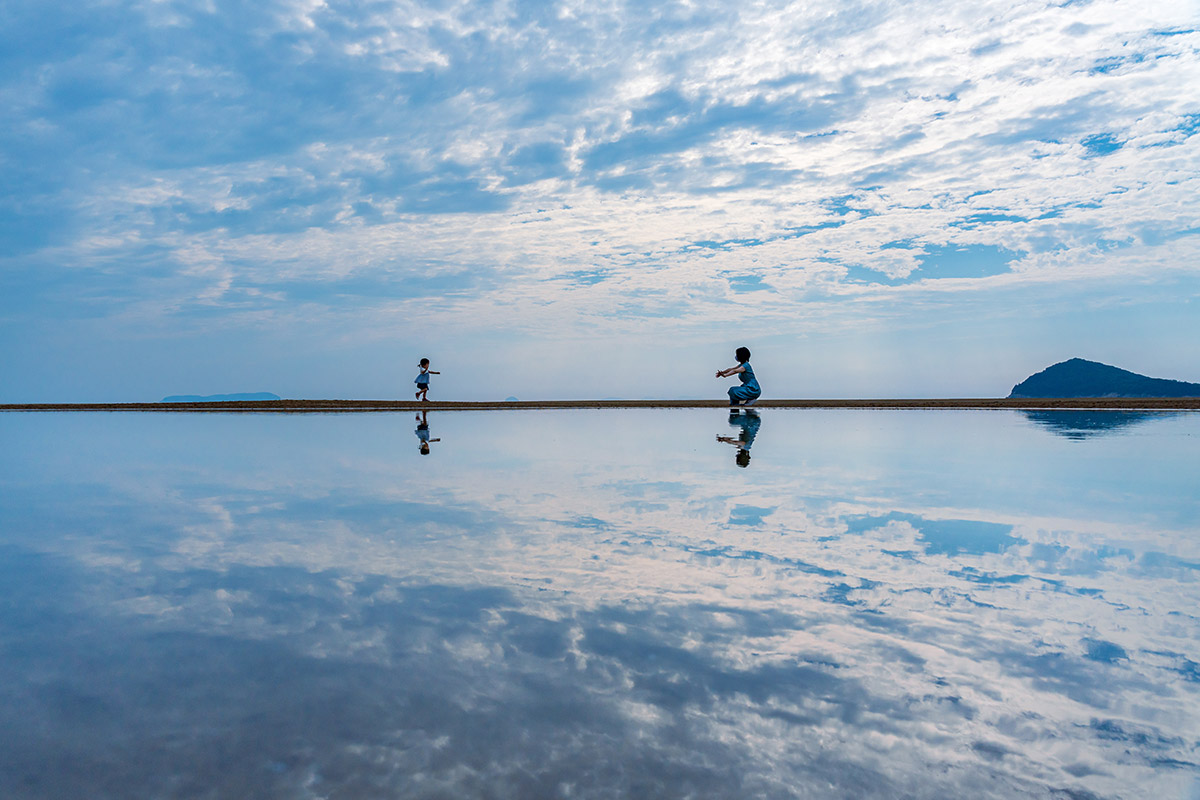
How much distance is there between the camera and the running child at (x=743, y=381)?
20.0m

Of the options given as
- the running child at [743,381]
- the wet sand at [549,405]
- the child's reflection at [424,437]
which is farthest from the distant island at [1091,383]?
the child's reflection at [424,437]

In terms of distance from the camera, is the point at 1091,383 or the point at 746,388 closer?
the point at 746,388

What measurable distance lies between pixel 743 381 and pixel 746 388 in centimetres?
29

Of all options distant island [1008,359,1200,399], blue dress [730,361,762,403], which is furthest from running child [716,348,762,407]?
distant island [1008,359,1200,399]

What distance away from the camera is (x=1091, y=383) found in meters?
55.2

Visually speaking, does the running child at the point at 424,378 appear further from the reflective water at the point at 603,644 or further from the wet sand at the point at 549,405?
the reflective water at the point at 603,644

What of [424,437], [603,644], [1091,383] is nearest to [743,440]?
[424,437]

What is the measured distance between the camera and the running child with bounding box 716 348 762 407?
20.0 metres

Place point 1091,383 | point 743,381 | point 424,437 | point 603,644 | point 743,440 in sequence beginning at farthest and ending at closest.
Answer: point 1091,383 < point 743,381 < point 424,437 < point 743,440 < point 603,644

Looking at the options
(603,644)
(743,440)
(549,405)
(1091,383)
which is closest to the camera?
(603,644)

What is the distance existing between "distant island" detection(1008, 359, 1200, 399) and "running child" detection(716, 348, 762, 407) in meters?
29.3

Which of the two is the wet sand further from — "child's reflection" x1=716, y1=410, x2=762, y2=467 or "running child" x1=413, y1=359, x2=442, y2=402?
"child's reflection" x1=716, y1=410, x2=762, y2=467

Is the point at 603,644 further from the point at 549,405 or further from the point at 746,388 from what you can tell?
the point at 549,405

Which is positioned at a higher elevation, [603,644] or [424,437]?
[424,437]
